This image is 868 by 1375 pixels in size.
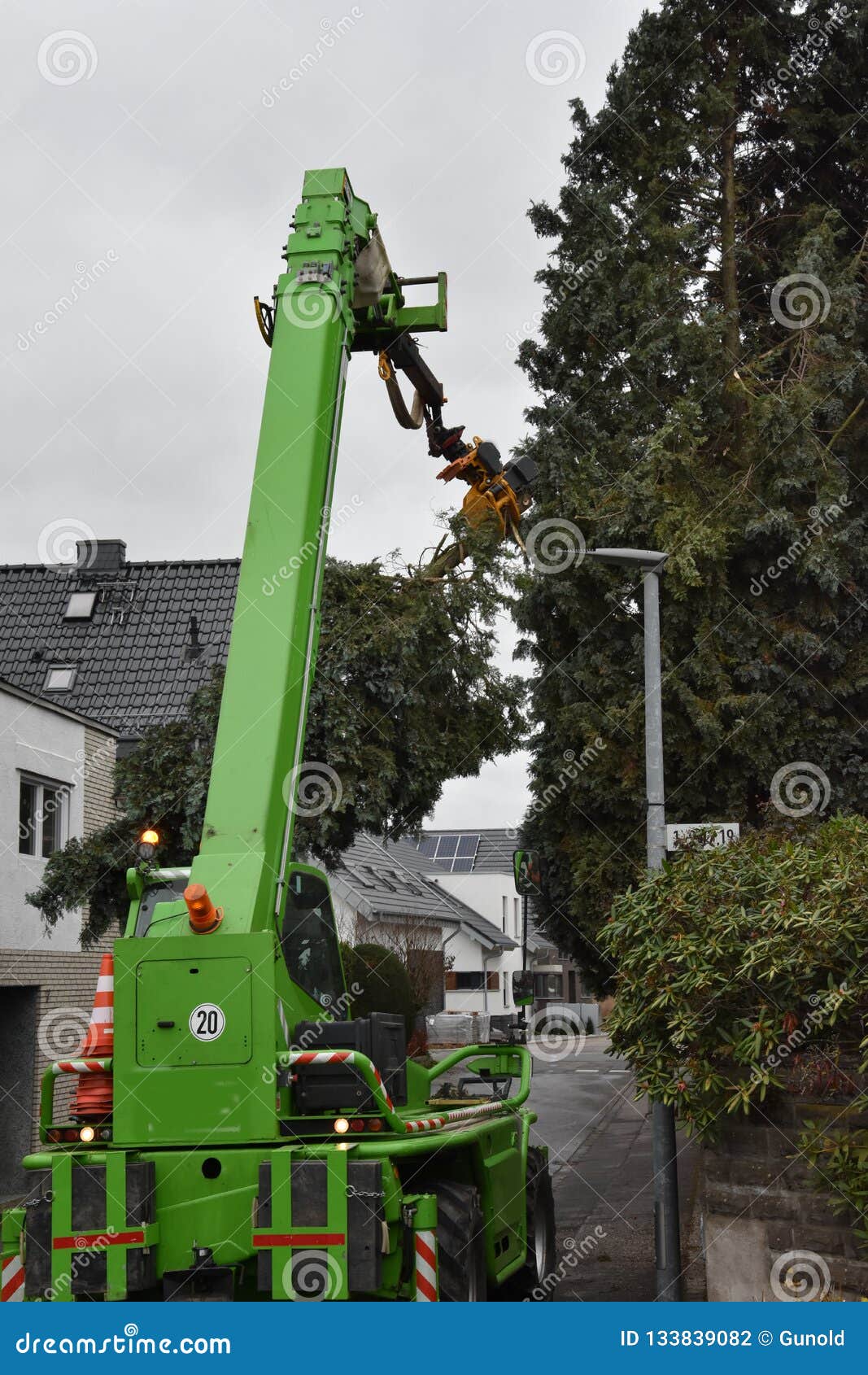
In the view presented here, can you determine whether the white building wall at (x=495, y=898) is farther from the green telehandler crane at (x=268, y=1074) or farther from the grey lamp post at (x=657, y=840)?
the green telehandler crane at (x=268, y=1074)

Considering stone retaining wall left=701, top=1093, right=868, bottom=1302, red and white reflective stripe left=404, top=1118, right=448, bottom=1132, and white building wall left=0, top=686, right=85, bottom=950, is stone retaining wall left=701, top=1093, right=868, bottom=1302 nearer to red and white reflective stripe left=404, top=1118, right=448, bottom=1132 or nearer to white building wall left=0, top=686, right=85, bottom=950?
red and white reflective stripe left=404, top=1118, right=448, bottom=1132

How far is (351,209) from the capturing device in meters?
8.09

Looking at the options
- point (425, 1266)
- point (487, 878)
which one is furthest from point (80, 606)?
point (487, 878)

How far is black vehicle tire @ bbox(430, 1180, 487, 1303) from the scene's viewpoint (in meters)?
6.62

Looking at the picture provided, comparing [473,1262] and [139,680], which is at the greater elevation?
[139,680]

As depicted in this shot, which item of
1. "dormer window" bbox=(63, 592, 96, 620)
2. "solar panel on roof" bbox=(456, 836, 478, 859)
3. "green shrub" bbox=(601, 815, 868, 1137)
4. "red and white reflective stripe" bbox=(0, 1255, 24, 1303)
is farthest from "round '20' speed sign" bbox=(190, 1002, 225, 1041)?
"solar panel on roof" bbox=(456, 836, 478, 859)

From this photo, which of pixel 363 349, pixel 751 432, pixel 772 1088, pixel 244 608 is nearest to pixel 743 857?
pixel 772 1088

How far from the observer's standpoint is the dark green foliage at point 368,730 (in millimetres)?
14742

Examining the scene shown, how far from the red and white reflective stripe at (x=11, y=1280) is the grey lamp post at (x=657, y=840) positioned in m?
4.42

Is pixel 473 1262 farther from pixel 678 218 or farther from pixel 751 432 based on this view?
pixel 678 218

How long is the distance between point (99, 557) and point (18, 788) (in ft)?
36.7

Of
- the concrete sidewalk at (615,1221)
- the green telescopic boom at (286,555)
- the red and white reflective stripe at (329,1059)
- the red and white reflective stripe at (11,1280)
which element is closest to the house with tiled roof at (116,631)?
the concrete sidewalk at (615,1221)

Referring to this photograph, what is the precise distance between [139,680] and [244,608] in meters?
17.1

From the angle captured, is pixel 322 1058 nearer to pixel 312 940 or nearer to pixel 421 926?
pixel 312 940
